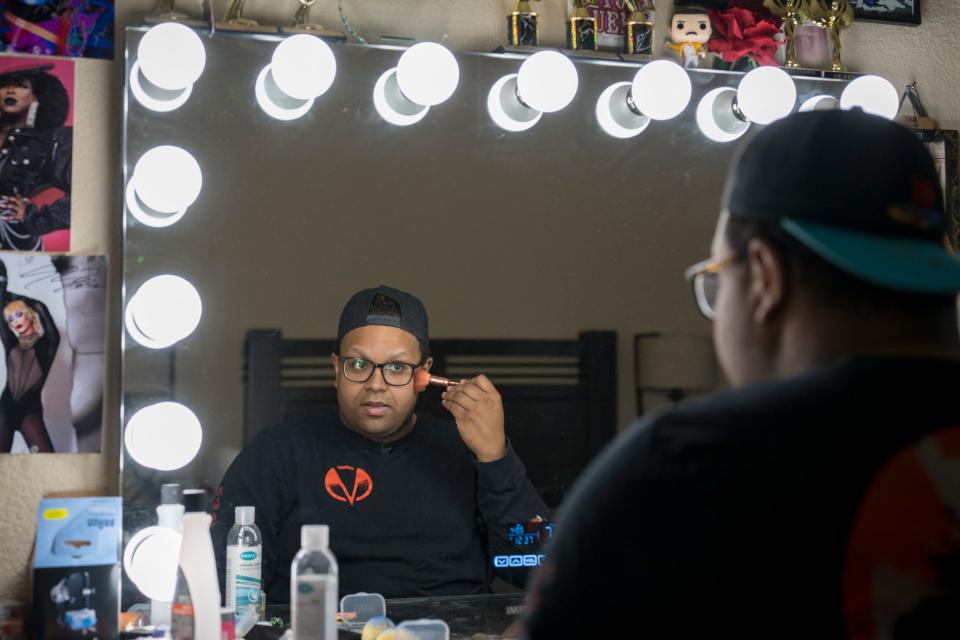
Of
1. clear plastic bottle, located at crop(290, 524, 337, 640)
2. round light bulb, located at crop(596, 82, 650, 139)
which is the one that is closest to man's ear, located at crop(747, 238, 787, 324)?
clear plastic bottle, located at crop(290, 524, 337, 640)

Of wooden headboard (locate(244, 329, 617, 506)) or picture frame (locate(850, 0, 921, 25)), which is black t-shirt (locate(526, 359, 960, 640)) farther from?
picture frame (locate(850, 0, 921, 25))

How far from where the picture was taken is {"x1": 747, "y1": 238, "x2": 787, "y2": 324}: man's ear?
2.05 ft

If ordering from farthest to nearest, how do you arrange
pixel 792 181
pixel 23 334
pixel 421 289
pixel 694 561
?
pixel 421 289 < pixel 23 334 < pixel 792 181 < pixel 694 561

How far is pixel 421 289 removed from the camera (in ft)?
4.84

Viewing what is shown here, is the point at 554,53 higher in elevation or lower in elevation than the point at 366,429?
higher

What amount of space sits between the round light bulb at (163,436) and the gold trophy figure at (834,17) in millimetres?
1144

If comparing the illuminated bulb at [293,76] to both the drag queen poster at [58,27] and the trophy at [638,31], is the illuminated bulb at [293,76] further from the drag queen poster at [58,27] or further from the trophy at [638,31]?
the trophy at [638,31]

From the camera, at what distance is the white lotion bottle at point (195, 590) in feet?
3.76

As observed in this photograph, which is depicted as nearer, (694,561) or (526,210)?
(694,561)

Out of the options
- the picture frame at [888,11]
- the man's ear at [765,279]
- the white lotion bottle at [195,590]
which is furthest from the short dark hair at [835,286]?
the picture frame at [888,11]

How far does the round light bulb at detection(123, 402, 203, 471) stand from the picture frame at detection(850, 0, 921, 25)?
1244mm

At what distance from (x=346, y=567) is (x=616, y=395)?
1.56 ft

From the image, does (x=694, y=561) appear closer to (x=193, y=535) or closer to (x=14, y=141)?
(x=193, y=535)

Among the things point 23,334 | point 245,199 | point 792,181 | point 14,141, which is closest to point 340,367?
point 245,199
